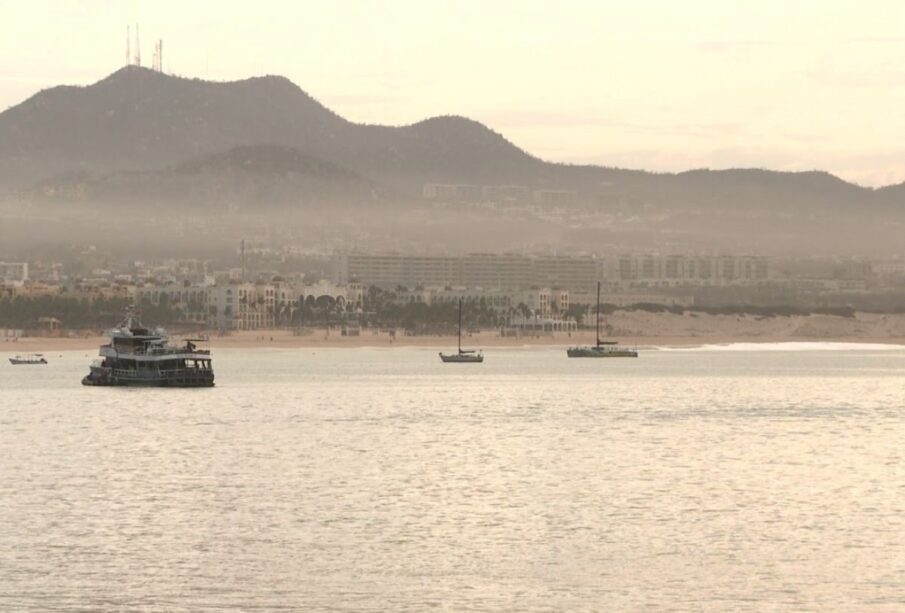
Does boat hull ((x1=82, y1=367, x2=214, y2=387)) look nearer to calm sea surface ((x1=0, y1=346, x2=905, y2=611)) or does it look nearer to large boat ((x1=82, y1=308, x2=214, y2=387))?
large boat ((x1=82, y1=308, x2=214, y2=387))

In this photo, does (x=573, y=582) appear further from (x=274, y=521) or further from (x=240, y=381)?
(x=240, y=381)

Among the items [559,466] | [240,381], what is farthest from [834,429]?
[240,381]

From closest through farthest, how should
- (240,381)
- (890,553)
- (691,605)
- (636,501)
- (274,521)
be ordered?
(691,605) → (890,553) → (274,521) → (636,501) → (240,381)

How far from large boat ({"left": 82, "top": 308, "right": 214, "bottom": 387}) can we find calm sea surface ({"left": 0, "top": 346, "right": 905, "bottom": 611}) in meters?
21.1

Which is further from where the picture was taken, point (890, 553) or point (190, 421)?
point (190, 421)

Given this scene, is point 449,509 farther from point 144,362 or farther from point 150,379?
point 144,362

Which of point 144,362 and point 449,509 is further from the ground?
point 144,362

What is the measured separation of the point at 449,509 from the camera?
2312 inches

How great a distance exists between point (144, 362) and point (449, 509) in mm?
83086

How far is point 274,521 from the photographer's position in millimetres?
55875

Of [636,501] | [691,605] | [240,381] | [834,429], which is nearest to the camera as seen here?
[691,605]

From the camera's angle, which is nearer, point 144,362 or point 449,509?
point 449,509

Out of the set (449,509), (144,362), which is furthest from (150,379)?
(449,509)

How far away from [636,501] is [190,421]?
155 ft
